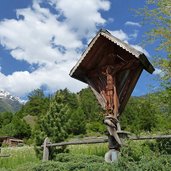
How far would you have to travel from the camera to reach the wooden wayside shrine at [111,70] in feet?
25.9

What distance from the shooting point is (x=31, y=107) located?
10325cm

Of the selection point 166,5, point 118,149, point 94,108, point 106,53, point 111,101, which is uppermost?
point 94,108

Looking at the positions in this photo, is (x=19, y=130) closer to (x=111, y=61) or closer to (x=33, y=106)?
(x=33, y=106)

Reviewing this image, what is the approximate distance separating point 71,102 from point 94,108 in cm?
1270

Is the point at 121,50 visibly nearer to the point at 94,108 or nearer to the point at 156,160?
the point at 156,160


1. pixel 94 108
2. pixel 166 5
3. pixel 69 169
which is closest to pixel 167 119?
pixel 166 5

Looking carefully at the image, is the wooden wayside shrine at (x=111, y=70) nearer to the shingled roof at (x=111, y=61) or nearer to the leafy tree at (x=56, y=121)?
the shingled roof at (x=111, y=61)

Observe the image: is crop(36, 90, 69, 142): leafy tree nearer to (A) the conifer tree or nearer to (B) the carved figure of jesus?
(A) the conifer tree

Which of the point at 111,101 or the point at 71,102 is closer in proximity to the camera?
the point at 111,101

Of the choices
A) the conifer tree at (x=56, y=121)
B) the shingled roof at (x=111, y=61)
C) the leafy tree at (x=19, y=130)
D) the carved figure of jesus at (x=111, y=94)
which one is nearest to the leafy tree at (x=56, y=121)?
the conifer tree at (x=56, y=121)

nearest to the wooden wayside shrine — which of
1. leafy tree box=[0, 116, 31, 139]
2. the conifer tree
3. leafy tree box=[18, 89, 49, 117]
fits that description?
the conifer tree

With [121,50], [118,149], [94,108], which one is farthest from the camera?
[94,108]

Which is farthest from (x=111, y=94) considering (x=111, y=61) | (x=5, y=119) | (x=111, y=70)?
(x=5, y=119)

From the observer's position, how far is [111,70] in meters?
8.23
